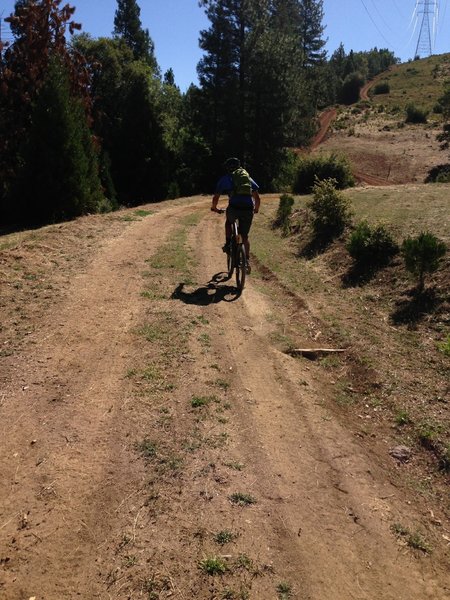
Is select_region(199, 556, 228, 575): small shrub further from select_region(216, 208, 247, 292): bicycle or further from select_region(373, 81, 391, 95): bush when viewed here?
select_region(373, 81, 391, 95): bush

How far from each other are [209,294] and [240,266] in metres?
0.83

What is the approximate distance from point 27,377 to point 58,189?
41.9 ft

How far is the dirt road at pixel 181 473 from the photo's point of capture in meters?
3.14

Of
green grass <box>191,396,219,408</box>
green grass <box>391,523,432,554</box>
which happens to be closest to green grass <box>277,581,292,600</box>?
green grass <box>391,523,432,554</box>

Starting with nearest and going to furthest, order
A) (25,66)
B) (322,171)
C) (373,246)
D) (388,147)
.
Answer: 1. (373,246)
2. (25,66)
3. (322,171)
4. (388,147)

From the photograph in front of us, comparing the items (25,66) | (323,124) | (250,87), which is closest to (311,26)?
(323,124)

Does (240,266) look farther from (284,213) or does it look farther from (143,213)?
(143,213)

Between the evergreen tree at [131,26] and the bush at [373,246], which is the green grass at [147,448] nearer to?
the bush at [373,246]

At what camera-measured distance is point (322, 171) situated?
24.2 meters

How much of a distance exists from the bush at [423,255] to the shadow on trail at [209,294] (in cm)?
297

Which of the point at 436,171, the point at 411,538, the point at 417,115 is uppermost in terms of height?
the point at 417,115

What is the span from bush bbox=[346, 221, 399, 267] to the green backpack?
2683 millimetres

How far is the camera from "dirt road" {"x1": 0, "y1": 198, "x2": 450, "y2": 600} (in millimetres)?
3137

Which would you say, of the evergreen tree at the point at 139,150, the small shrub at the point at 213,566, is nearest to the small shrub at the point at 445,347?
the small shrub at the point at 213,566
